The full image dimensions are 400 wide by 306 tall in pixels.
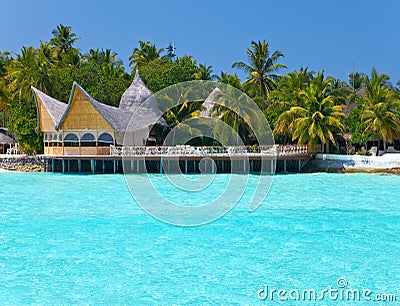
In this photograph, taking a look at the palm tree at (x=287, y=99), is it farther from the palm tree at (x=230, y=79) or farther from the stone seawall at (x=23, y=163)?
the stone seawall at (x=23, y=163)

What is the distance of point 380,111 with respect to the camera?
77.0 ft

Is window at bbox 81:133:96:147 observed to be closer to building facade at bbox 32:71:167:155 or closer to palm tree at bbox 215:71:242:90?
building facade at bbox 32:71:167:155

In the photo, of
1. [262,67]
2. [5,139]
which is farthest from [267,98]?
[5,139]

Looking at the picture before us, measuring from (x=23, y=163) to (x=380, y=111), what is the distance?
21.6 metres

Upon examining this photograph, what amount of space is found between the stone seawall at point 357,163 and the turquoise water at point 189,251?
8.01 meters

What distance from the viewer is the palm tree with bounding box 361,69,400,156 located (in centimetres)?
2336

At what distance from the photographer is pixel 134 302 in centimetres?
599

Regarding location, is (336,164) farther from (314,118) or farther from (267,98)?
(267,98)

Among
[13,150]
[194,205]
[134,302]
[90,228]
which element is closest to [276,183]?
[194,205]

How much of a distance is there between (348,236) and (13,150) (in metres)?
26.1

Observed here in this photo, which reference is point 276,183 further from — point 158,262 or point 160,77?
point 160,77

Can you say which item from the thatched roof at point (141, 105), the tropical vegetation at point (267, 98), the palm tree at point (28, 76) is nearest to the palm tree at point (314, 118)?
the tropical vegetation at point (267, 98)

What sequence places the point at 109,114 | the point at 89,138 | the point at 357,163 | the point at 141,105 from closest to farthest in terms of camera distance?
the point at 357,163 → the point at 109,114 → the point at 89,138 → the point at 141,105

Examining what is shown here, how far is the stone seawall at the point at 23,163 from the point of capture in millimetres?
24703
